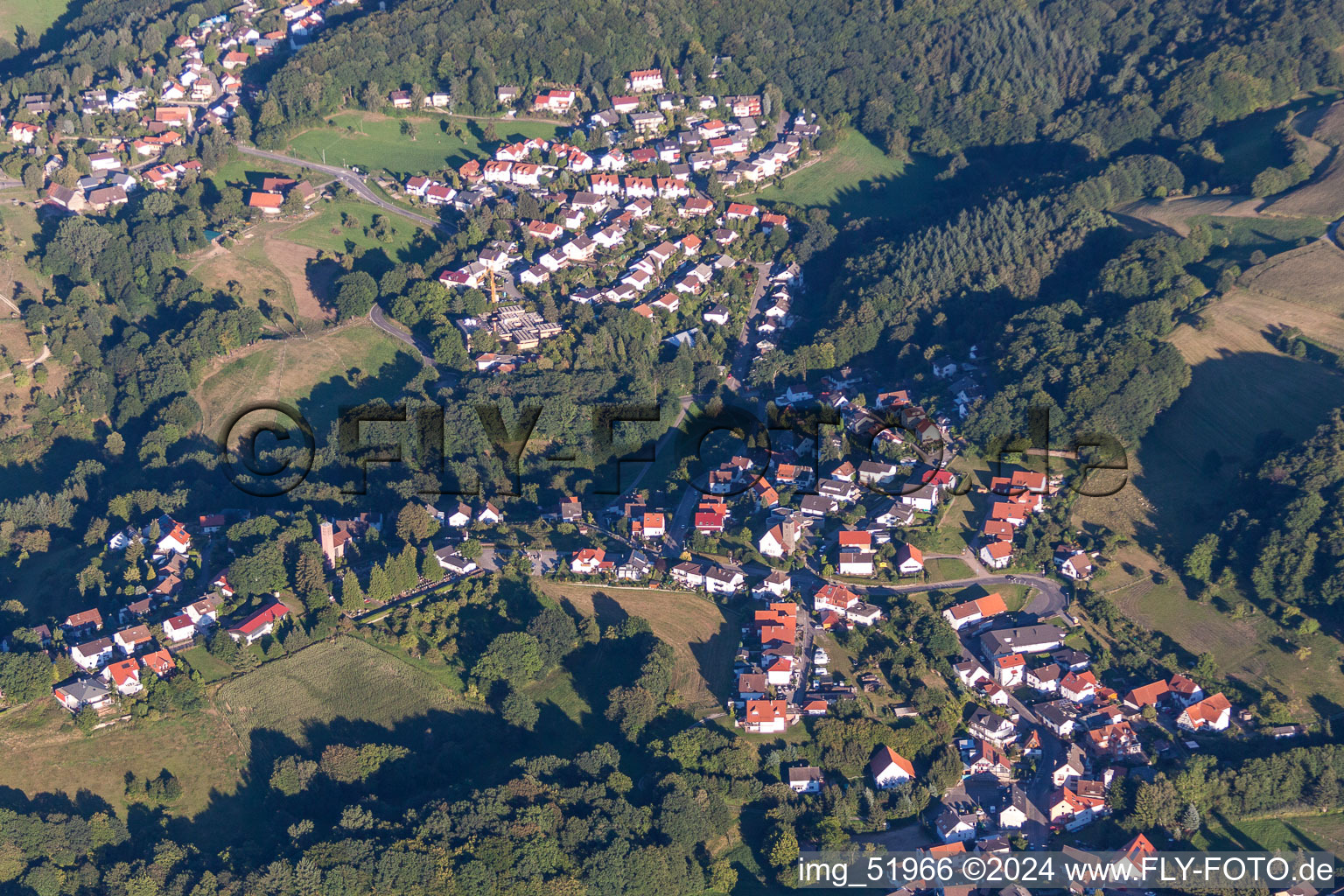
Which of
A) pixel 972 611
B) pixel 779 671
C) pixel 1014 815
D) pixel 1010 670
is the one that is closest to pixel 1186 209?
pixel 972 611

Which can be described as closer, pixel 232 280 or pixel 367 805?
pixel 367 805

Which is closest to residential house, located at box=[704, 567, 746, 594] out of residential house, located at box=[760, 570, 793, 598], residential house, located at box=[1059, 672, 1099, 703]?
residential house, located at box=[760, 570, 793, 598]

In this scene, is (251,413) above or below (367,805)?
above

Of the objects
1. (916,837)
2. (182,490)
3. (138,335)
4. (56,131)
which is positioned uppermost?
(56,131)

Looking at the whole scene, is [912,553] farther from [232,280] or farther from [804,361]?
[232,280]

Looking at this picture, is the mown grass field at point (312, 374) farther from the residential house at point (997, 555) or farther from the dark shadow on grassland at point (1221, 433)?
the dark shadow on grassland at point (1221, 433)

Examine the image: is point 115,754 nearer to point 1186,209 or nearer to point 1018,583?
point 1018,583

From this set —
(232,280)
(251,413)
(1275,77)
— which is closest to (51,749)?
(251,413)
